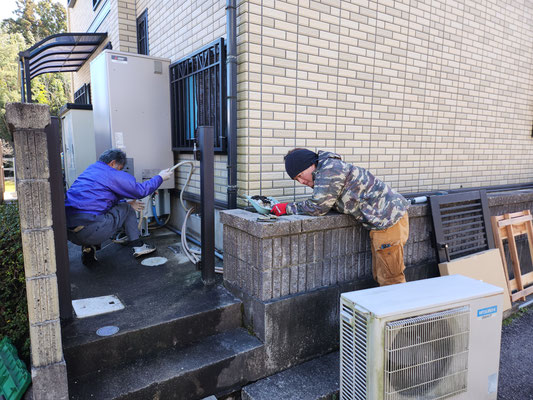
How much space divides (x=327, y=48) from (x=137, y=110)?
8.44 feet

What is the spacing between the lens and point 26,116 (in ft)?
6.51

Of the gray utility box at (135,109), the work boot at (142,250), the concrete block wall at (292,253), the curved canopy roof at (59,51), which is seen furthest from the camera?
the curved canopy roof at (59,51)

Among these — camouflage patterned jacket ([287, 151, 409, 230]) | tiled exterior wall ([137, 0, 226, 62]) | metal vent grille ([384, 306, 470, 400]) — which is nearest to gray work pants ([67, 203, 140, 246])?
camouflage patterned jacket ([287, 151, 409, 230])

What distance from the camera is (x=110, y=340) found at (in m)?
2.57

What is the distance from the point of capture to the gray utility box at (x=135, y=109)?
15.1 feet

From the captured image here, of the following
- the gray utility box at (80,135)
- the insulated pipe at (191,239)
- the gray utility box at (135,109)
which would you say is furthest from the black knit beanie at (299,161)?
the gray utility box at (80,135)

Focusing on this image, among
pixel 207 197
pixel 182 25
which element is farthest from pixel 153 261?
pixel 182 25

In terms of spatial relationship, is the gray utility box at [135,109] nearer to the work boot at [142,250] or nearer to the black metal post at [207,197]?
the work boot at [142,250]

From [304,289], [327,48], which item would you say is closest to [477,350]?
[304,289]

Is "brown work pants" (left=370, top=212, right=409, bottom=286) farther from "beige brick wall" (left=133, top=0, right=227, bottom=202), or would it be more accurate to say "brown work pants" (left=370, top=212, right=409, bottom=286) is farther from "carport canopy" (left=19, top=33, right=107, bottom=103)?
"carport canopy" (left=19, top=33, right=107, bottom=103)

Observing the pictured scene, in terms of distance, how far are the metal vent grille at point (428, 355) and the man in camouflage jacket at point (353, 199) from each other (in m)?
0.98

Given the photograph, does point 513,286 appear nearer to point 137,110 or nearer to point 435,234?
point 435,234

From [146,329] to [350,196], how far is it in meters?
1.98

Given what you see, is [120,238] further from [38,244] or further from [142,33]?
[142,33]
